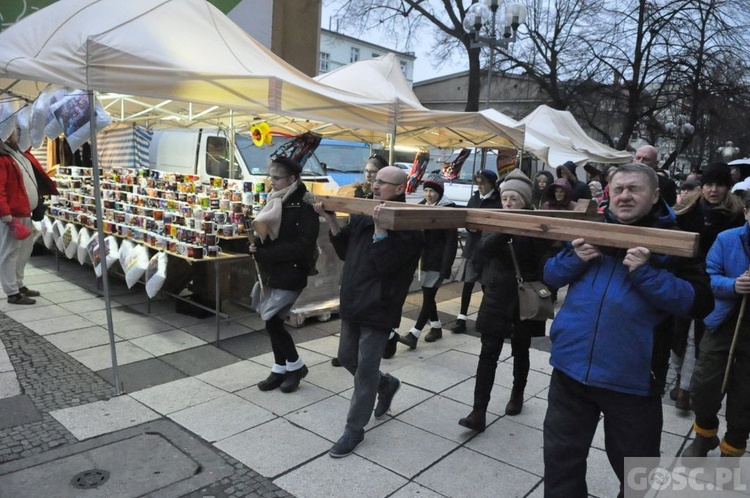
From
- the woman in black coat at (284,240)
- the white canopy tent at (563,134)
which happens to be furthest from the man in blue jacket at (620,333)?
the white canopy tent at (563,134)

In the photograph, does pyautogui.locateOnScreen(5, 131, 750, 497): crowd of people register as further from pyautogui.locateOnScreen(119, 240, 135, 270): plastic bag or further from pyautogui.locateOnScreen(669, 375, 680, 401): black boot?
pyautogui.locateOnScreen(119, 240, 135, 270): plastic bag

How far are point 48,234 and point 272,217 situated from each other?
582cm

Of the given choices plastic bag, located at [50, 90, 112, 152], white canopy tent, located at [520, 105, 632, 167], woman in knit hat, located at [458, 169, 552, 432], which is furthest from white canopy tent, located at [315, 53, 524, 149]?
woman in knit hat, located at [458, 169, 552, 432]

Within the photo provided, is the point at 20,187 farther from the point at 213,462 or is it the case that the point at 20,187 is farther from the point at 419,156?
the point at 419,156

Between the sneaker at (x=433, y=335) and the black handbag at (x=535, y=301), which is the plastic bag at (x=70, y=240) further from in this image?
the black handbag at (x=535, y=301)

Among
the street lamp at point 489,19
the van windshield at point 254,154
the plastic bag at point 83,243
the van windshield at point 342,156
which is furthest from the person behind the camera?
the street lamp at point 489,19

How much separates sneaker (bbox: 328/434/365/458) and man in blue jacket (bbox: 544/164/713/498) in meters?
1.38

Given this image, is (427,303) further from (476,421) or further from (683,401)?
(683,401)

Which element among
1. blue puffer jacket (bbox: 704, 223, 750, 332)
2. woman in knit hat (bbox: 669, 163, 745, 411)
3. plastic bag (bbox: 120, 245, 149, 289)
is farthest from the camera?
plastic bag (bbox: 120, 245, 149, 289)

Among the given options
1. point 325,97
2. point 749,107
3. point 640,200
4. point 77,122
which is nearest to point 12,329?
point 77,122

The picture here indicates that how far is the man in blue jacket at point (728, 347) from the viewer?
2.94 meters

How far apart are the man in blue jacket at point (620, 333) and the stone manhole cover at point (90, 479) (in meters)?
2.39

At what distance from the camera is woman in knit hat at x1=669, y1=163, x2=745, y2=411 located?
150 inches

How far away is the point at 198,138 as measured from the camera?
10109 millimetres
